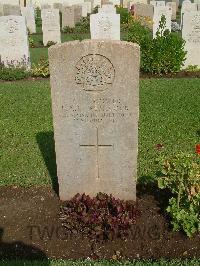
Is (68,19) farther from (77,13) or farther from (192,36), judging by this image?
(192,36)

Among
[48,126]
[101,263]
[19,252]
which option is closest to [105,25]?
[48,126]

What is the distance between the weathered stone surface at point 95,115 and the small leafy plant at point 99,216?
0.25 metres

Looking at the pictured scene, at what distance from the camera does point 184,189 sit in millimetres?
4574

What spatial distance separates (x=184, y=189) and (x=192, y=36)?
9534mm

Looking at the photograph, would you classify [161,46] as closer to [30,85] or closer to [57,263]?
[30,85]

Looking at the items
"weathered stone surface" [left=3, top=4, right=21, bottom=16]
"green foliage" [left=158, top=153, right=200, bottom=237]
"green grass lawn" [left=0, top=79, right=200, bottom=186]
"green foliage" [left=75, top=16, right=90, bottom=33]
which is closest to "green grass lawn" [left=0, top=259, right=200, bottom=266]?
"green foliage" [left=158, top=153, right=200, bottom=237]

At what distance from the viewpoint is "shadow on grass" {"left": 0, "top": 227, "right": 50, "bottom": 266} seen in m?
4.32

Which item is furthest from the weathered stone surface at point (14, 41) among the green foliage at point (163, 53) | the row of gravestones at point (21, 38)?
the green foliage at point (163, 53)

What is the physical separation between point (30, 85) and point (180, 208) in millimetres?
7835

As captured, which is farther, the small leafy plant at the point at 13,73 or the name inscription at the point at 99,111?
the small leafy plant at the point at 13,73

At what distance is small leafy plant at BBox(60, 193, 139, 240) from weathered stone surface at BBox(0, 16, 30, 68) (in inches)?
367

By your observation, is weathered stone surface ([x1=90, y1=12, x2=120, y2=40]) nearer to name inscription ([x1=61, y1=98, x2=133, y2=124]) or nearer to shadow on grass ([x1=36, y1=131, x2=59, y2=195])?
shadow on grass ([x1=36, y1=131, x2=59, y2=195])

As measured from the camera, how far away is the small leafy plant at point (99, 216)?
455 centimetres

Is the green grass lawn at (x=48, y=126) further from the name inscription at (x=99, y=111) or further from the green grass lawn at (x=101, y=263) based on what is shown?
the green grass lawn at (x=101, y=263)
